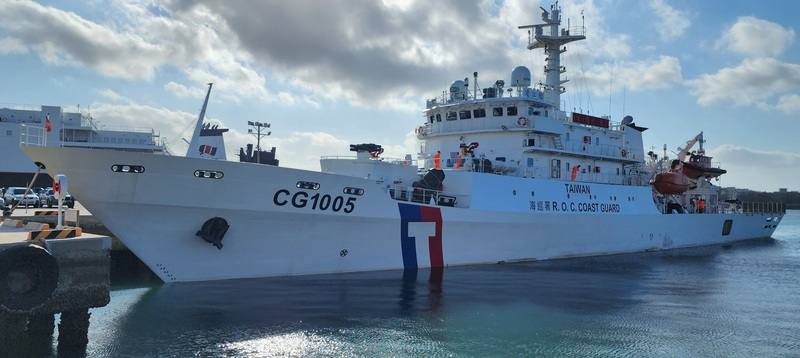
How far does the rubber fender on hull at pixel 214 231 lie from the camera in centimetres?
1321

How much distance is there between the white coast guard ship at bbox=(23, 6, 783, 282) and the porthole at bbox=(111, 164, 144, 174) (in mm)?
24

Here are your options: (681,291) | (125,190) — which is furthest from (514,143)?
(125,190)

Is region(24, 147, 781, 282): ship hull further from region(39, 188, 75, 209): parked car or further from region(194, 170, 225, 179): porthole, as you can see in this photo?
region(39, 188, 75, 209): parked car

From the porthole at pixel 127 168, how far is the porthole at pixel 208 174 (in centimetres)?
120

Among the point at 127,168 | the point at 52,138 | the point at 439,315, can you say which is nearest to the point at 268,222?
the point at 127,168

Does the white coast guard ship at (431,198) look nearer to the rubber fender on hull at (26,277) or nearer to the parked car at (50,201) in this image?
the rubber fender on hull at (26,277)

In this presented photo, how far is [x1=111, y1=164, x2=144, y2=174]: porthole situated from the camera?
12406mm

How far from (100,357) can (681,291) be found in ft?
47.3

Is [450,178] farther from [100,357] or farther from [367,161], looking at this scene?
[100,357]

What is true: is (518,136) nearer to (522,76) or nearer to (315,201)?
(522,76)

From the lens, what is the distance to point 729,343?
A: 10.2 m

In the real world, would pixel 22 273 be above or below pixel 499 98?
below

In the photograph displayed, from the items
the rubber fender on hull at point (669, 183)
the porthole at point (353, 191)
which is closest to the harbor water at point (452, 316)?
the porthole at point (353, 191)

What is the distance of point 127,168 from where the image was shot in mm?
12484
